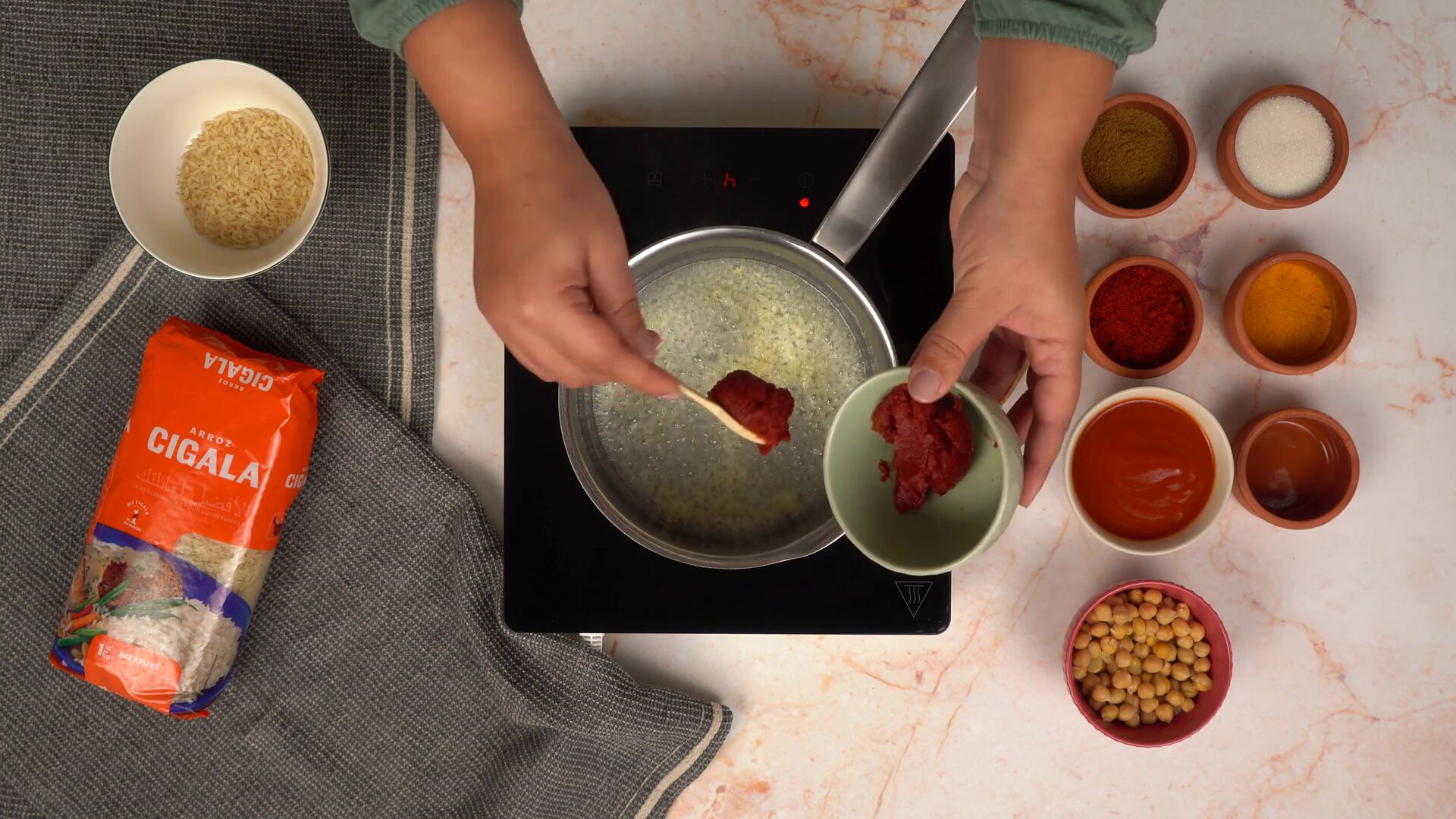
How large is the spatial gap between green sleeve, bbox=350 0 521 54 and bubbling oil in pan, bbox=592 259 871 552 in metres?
0.35

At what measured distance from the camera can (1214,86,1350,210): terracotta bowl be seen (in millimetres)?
1075

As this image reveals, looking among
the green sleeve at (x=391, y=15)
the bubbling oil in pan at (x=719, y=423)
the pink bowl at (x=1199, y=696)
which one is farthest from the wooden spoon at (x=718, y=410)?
the pink bowl at (x=1199, y=696)

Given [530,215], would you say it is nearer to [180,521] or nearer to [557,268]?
[557,268]

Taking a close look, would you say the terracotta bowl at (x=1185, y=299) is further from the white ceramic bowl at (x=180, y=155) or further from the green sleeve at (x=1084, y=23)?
the white ceramic bowl at (x=180, y=155)

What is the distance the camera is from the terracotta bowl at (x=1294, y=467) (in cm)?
107

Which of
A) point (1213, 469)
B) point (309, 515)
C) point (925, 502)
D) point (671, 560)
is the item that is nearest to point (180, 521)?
point (309, 515)

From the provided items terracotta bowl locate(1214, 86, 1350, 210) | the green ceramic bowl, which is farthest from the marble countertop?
the green ceramic bowl

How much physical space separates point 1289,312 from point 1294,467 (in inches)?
7.3

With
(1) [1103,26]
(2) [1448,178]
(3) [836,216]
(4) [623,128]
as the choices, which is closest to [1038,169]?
(1) [1103,26]

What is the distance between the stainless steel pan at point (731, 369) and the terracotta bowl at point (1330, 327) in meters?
0.44

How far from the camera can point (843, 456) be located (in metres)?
0.86

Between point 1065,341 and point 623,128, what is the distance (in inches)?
21.4

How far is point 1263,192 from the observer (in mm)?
1092

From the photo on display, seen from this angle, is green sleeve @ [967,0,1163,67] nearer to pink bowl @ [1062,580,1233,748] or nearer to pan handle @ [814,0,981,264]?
pan handle @ [814,0,981,264]
